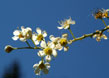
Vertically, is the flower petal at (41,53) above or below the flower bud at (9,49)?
below

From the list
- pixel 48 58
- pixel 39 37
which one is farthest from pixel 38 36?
pixel 48 58

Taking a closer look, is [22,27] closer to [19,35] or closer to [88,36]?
[19,35]

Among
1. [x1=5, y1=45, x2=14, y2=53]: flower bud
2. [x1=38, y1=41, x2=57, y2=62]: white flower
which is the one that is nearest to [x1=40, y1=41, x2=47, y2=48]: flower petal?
[x1=38, y1=41, x2=57, y2=62]: white flower

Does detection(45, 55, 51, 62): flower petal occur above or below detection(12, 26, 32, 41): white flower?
below

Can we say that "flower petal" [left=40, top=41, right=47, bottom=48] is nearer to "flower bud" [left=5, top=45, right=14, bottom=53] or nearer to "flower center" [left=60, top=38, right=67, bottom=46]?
"flower center" [left=60, top=38, right=67, bottom=46]

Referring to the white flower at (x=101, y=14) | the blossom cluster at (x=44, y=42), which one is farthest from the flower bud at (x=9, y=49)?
the white flower at (x=101, y=14)

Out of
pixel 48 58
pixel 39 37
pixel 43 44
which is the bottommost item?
pixel 48 58

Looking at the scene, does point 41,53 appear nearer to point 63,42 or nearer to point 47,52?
point 47,52

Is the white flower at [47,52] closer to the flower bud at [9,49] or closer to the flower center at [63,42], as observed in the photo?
the flower center at [63,42]

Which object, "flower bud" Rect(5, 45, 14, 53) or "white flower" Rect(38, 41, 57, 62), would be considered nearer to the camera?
"white flower" Rect(38, 41, 57, 62)
